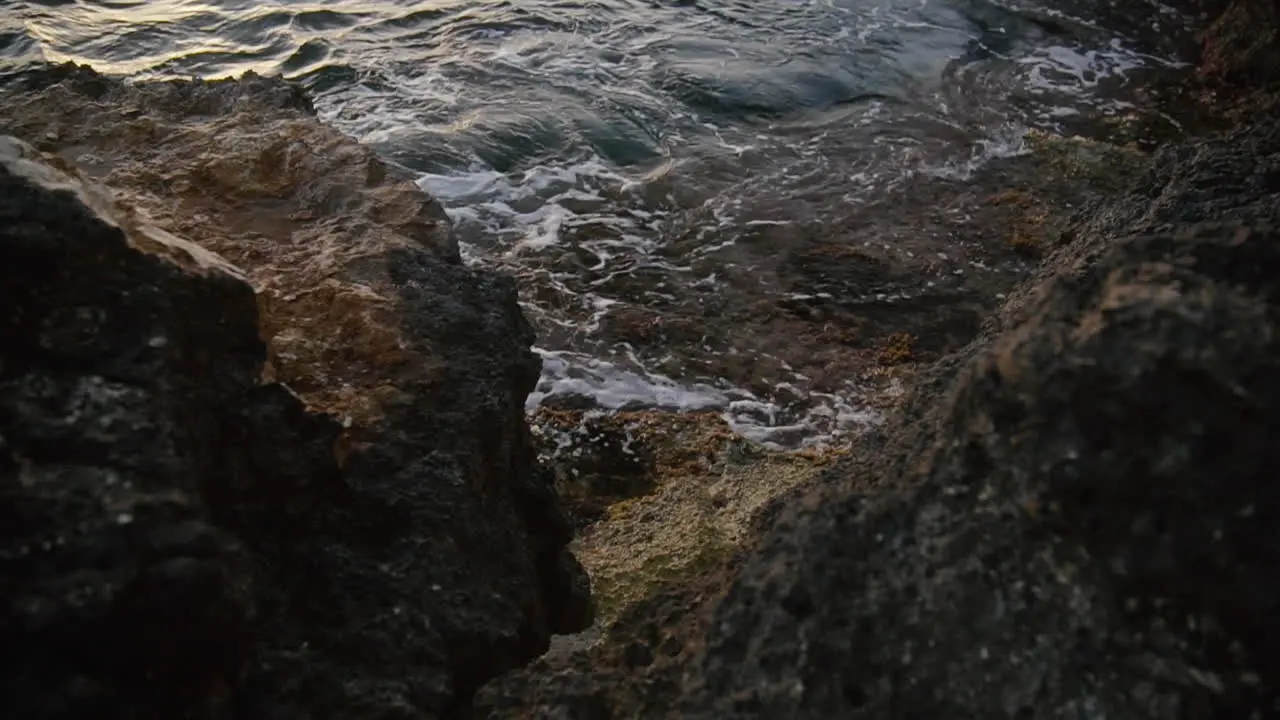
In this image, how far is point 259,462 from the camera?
2266 millimetres

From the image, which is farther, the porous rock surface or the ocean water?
the ocean water

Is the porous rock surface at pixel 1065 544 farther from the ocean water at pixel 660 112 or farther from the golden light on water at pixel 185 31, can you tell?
the golden light on water at pixel 185 31

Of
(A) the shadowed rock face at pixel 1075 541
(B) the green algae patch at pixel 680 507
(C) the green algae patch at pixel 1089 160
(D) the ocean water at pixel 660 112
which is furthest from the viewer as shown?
(C) the green algae patch at pixel 1089 160

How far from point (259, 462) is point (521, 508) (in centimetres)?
111

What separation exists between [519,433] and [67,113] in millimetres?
2764

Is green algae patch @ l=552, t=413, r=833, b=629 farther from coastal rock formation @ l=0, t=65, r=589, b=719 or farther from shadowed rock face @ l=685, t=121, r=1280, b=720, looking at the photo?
shadowed rock face @ l=685, t=121, r=1280, b=720

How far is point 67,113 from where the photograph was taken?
14.8 ft

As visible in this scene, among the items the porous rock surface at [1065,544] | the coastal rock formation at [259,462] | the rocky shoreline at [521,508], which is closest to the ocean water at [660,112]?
the coastal rock formation at [259,462]

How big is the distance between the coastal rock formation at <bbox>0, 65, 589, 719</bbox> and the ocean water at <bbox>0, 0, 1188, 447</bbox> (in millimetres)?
1983

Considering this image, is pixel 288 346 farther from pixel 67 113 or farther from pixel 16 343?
pixel 67 113

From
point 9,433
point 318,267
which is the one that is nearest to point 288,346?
point 318,267

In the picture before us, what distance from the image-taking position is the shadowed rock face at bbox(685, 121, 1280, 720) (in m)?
1.46

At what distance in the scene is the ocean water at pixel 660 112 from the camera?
566 cm

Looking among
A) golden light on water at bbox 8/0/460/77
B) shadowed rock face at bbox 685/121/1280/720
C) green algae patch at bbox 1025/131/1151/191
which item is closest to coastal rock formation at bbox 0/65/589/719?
shadowed rock face at bbox 685/121/1280/720
